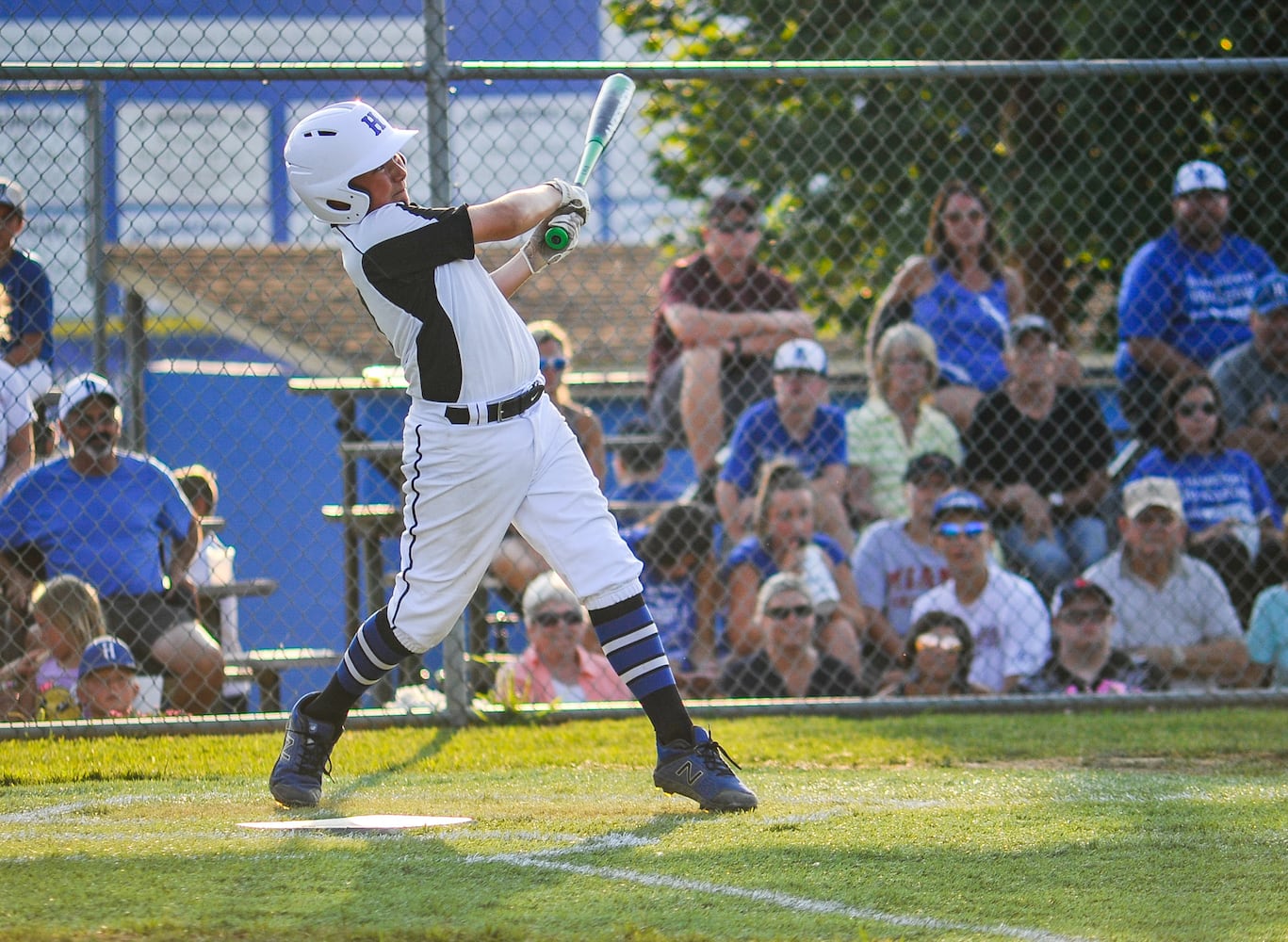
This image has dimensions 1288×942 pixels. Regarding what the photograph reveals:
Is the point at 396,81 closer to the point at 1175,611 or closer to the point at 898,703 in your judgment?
the point at 898,703

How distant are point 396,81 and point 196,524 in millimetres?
2136

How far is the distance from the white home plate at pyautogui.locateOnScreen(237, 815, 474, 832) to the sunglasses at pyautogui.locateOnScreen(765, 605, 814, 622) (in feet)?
9.16

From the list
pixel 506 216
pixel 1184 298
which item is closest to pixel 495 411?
pixel 506 216

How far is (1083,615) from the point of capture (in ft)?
22.8

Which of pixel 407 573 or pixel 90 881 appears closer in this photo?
pixel 90 881

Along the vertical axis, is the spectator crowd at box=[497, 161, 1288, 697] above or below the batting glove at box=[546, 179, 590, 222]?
below

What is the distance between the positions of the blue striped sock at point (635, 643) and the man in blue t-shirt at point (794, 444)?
300 cm

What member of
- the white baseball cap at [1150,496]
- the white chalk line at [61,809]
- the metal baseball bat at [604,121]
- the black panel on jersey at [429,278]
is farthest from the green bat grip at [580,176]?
the white baseball cap at [1150,496]

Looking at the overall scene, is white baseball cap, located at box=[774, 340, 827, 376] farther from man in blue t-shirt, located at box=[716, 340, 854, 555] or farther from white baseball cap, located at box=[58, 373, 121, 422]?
white baseball cap, located at box=[58, 373, 121, 422]

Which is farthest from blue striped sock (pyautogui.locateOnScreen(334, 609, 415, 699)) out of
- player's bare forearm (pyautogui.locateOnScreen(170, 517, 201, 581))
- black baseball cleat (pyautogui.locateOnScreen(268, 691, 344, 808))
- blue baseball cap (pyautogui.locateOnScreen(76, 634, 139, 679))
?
player's bare forearm (pyautogui.locateOnScreen(170, 517, 201, 581))

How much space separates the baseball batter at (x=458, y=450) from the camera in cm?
433

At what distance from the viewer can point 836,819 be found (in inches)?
166

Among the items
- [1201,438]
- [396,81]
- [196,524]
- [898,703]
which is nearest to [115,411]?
[196,524]

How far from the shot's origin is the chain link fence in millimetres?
6477
